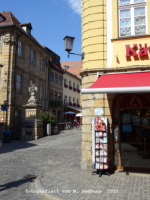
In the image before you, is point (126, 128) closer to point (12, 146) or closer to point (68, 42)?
point (68, 42)

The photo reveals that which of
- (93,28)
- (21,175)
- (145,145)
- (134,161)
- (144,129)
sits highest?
(93,28)

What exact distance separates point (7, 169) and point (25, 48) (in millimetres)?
18481

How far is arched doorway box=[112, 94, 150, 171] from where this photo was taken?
7045 mm

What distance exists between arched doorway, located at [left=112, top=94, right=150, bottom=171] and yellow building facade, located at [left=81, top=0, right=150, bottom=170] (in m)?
0.03

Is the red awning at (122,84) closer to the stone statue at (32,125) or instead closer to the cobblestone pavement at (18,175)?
the cobblestone pavement at (18,175)

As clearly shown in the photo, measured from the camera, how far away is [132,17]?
7148 millimetres

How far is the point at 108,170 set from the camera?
22.5 ft

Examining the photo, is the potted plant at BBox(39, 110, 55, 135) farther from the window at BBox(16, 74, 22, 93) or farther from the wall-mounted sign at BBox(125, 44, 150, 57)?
the wall-mounted sign at BBox(125, 44, 150, 57)

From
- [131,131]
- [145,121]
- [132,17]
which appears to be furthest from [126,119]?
[132,17]

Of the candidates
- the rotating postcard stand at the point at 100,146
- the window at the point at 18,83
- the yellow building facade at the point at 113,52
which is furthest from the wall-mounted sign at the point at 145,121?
the window at the point at 18,83

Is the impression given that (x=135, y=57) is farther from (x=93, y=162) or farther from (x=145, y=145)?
(x=93, y=162)

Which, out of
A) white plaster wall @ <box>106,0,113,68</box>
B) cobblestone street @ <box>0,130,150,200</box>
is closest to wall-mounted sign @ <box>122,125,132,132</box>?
cobblestone street @ <box>0,130,150,200</box>

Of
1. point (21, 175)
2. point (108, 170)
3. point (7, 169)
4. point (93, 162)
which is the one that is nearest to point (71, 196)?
point (93, 162)

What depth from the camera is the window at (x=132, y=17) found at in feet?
23.2
